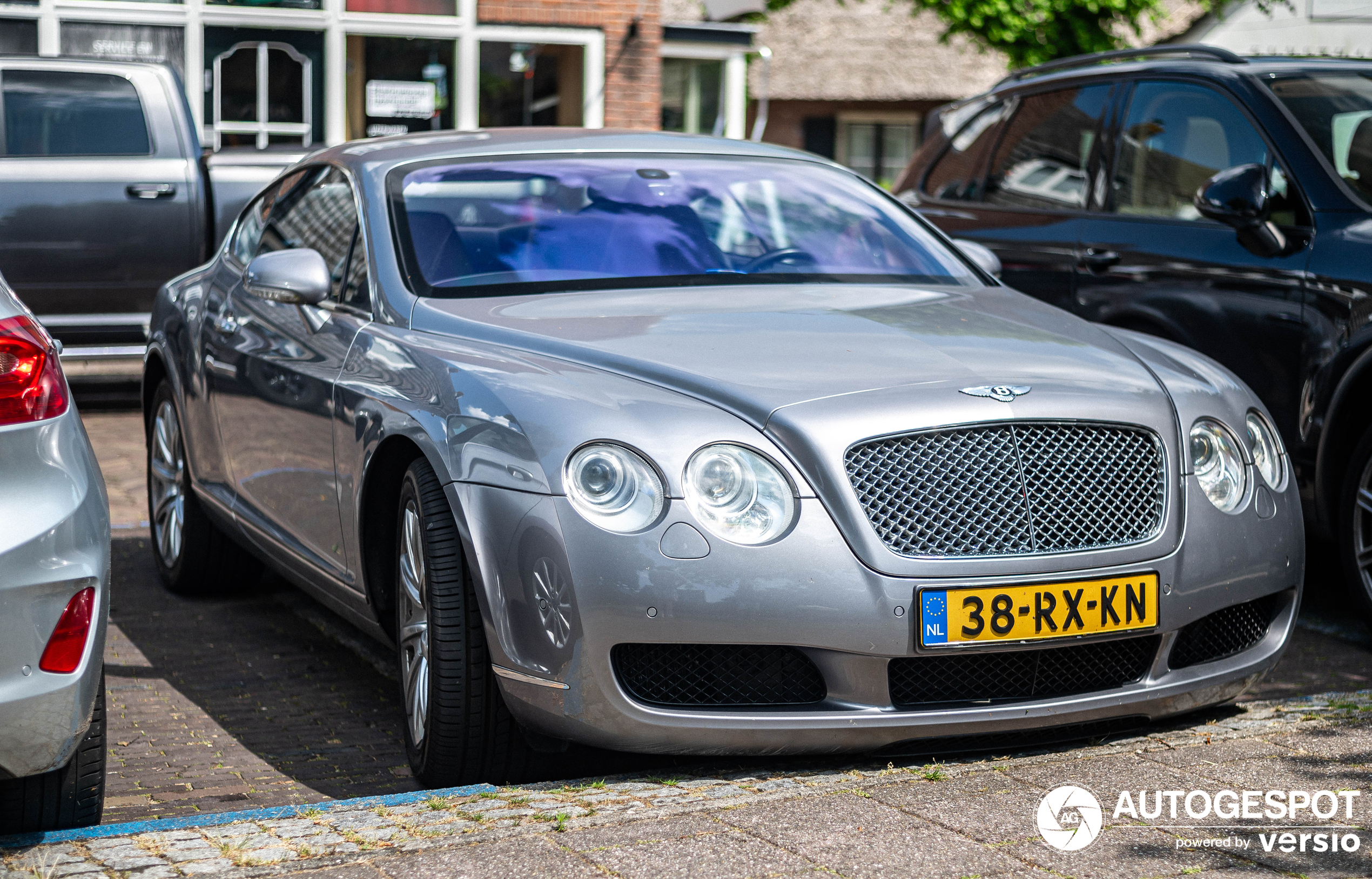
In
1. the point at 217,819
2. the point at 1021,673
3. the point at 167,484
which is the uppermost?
the point at 1021,673

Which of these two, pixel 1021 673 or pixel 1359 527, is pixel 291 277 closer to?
pixel 1021 673

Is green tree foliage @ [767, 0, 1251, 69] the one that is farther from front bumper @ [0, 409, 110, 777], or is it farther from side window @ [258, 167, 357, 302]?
front bumper @ [0, 409, 110, 777]

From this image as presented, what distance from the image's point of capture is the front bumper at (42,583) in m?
2.94

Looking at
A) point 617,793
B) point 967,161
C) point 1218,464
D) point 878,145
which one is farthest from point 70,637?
point 878,145

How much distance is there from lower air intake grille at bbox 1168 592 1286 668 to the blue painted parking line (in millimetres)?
1593

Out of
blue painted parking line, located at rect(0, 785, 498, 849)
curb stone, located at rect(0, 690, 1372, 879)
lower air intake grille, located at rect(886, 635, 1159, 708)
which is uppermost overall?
lower air intake grille, located at rect(886, 635, 1159, 708)

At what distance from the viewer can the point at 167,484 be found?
611 cm

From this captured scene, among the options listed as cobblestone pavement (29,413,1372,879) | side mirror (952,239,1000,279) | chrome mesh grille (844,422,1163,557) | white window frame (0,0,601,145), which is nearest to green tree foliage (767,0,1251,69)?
white window frame (0,0,601,145)

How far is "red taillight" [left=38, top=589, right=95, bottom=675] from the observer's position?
118 inches

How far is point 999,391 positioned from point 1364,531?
196cm

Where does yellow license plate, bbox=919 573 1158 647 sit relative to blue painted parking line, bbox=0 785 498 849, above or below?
above

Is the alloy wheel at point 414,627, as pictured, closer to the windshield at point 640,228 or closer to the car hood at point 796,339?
the car hood at point 796,339

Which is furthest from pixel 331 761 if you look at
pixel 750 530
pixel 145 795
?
pixel 750 530

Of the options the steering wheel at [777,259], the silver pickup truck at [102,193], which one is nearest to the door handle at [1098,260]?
the steering wheel at [777,259]
